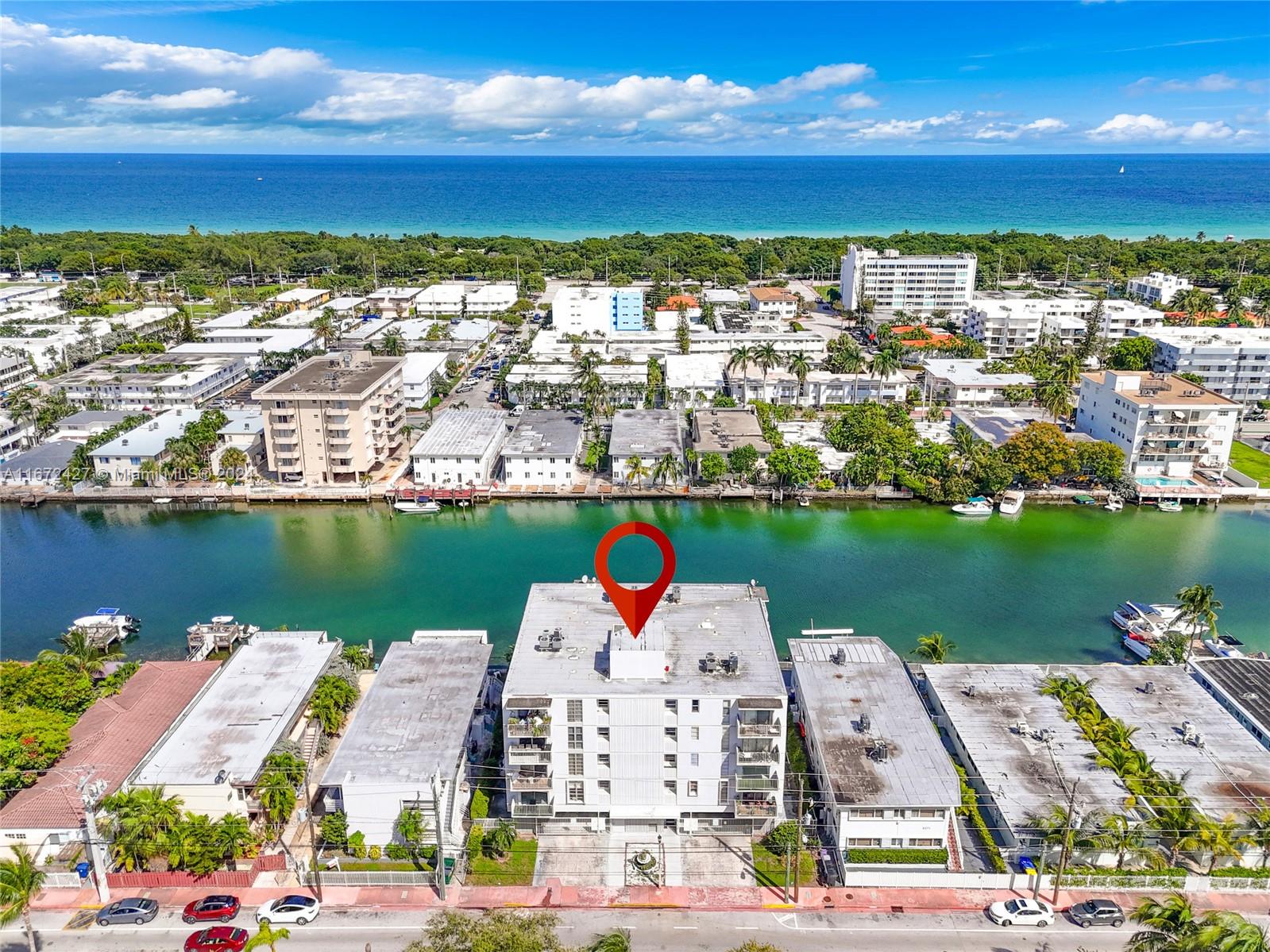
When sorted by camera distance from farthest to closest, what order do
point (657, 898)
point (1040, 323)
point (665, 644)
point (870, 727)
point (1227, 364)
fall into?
1. point (1040, 323)
2. point (1227, 364)
3. point (870, 727)
4. point (665, 644)
5. point (657, 898)

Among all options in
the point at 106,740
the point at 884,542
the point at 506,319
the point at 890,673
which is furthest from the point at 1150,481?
the point at 506,319

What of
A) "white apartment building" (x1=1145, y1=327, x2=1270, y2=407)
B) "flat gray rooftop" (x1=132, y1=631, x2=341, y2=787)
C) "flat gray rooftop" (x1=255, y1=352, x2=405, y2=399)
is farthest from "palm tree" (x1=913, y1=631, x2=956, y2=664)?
"white apartment building" (x1=1145, y1=327, x2=1270, y2=407)

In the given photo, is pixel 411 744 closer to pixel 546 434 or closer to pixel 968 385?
pixel 546 434

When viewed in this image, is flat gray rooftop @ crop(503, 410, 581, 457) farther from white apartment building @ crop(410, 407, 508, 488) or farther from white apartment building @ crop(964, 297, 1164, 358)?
white apartment building @ crop(964, 297, 1164, 358)

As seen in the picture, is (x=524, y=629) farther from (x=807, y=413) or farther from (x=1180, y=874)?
(x=807, y=413)

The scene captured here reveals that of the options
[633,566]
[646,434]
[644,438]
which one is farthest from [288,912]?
[646,434]
